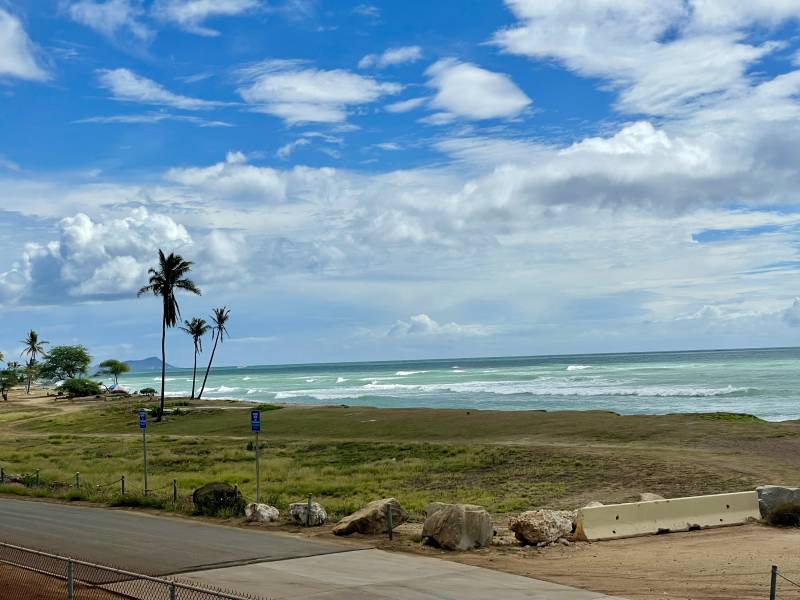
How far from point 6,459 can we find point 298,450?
14.0 meters

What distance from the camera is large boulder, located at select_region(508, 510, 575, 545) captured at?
16.7m

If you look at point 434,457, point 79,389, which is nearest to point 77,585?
point 434,457

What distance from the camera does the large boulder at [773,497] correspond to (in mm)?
18500

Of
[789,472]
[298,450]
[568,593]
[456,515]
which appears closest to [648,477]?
[789,472]

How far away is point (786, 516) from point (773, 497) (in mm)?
815

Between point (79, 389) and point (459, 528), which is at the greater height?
point (79, 389)

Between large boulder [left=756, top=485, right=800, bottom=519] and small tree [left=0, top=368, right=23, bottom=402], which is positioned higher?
small tree [left=0, top=368, right=23, bottom=402]

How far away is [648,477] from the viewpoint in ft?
90.2

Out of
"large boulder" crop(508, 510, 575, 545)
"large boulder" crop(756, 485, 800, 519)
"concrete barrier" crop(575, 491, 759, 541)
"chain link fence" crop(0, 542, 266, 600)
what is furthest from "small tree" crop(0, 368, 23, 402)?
"large boulder" crop(756, 485, 800, 519)

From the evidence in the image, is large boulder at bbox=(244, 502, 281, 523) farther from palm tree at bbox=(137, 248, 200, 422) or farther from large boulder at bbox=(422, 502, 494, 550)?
palm tree at bbox=(137, 248, 200, 422)

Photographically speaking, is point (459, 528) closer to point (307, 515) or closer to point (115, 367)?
point (307, 515)

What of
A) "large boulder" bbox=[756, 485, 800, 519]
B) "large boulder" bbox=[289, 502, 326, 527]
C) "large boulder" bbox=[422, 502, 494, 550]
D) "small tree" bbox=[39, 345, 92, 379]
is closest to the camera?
"large boulder" bbox=[422, 502, 494, 550]

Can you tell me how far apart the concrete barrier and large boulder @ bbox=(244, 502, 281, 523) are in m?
7.10

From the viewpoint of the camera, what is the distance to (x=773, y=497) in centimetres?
1869
